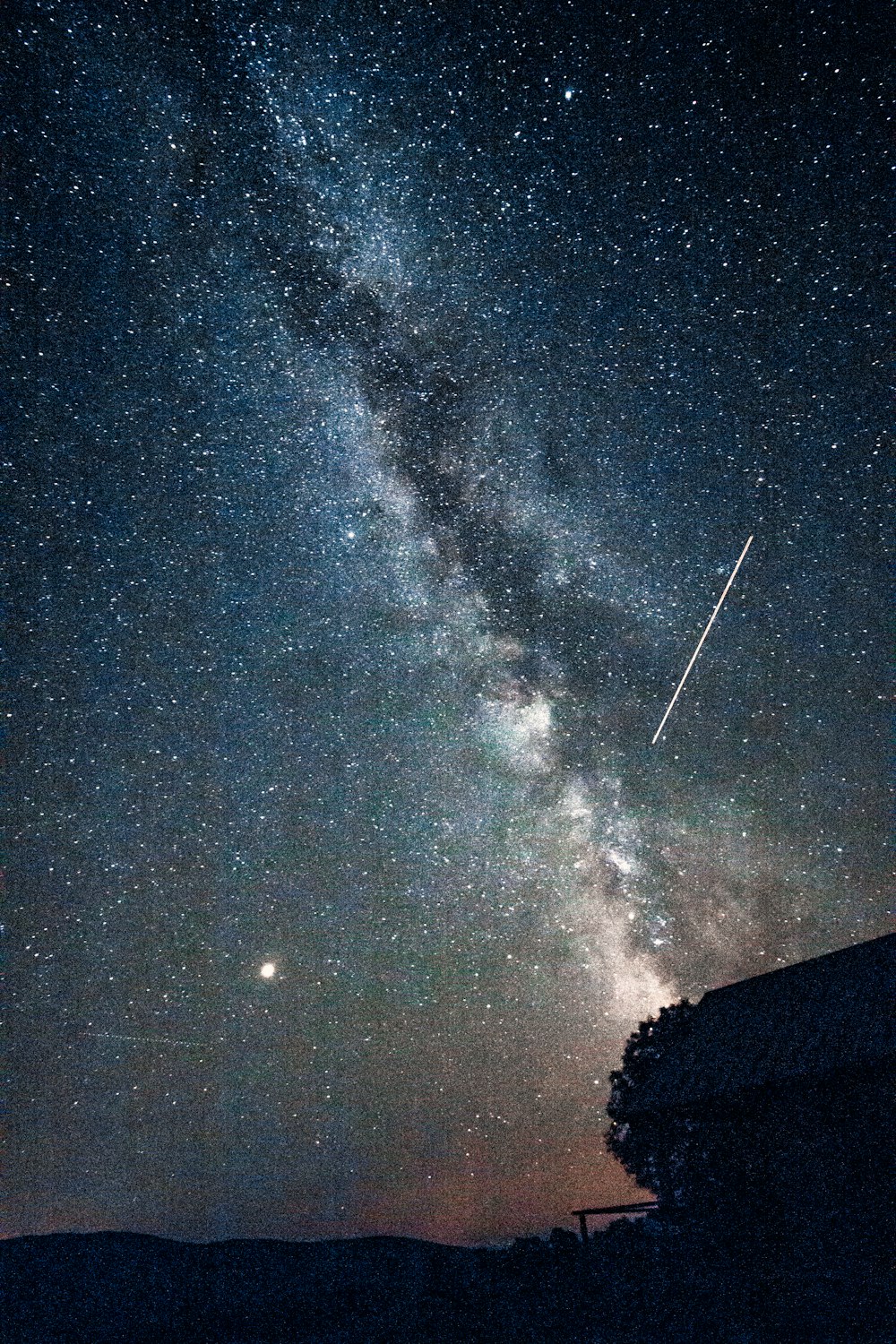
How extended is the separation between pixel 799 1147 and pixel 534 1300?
15.6 feet

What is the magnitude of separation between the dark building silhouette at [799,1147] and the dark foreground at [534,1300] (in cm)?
4

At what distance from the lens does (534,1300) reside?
37.2 feet

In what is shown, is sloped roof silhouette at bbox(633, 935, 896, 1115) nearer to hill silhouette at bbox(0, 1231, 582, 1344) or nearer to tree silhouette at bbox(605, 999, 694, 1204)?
hill silhouette at bbox(0, 1231, 582, 1344)

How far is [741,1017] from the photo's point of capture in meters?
13.6

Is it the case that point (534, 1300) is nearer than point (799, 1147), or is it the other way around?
point (799, 1147)

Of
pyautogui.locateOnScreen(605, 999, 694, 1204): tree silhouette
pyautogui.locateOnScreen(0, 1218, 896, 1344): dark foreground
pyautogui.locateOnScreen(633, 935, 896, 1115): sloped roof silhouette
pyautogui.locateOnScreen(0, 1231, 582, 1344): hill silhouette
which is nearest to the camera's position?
pyautogui.locateOnScreen(0, 1218, 896, 1344): dark foreground

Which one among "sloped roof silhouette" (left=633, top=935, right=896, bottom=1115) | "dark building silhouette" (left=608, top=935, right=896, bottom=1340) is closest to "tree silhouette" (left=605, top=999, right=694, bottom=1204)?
"sloped roof silhouette" (left=633, top=935, right=896, bottom=1115)

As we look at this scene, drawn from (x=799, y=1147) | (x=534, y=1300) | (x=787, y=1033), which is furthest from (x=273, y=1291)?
(x=787, y=1033)

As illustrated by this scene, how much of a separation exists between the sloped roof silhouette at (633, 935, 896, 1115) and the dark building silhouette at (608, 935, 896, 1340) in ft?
0.09

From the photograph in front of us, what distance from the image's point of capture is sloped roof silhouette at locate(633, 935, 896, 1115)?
34.9 ft

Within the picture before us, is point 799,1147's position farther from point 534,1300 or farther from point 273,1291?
point 273,1291

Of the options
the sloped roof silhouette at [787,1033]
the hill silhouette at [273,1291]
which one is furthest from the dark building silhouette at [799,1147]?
the hill silhouette at [273,1291]

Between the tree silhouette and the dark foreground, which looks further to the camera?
the tree silhouette

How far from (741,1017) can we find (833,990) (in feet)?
6.43
